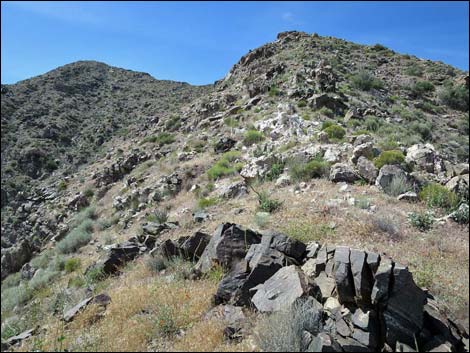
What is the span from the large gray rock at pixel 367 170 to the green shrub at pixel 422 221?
2.40 m

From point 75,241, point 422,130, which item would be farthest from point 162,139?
point 422,130

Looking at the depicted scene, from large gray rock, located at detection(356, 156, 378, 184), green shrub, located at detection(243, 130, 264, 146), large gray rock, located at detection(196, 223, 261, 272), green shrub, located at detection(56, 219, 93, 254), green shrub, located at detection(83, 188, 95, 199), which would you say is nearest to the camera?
large gray rock, located at detection(196, 223, 261, 272)

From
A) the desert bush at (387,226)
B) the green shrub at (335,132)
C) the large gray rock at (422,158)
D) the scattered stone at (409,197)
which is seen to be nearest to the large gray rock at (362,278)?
the desert bush at (387,226)

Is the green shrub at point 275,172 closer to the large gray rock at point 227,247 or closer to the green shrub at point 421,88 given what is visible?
the large gray rock at point 227,247

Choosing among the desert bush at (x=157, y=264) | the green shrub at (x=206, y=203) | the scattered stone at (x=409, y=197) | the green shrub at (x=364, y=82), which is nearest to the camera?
the desert bush at (x=157, y=264)

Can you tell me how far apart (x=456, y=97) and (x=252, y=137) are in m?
16.0

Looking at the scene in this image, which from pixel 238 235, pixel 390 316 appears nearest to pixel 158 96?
pixel 238 235

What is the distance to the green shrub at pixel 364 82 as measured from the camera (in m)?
24.7

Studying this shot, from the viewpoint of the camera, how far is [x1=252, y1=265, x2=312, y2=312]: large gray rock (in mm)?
5102

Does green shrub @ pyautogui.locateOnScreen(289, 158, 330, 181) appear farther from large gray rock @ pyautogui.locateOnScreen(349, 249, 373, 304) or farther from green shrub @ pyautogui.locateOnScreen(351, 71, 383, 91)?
green shrub @ pyautogui.locateOnScreen(351, 71, 383, 91)

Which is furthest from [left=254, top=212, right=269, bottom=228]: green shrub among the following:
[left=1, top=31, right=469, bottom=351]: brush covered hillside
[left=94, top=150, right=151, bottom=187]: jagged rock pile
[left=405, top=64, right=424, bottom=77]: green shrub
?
[left=405, top=64, right=424, bottom=77]: green shrub

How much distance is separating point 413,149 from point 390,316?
9.11 meters

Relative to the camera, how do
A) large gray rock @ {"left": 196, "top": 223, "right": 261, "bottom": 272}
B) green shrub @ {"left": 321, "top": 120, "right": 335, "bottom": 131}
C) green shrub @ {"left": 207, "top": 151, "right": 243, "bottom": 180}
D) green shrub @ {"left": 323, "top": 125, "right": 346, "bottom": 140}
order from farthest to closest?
green shrub @ {"left": 321, "top": 120, "right": 335, "bottom": 131}
green shrub @ {"left": 207, "top": 151, "right": 243, "bottom": 180}
green shrub @ {"left": 323, "top": 125, "right": 346, "bottom": 140}
large gray rock @ {"left": 196, "top": 223, "right": 261, "bottom": 272}

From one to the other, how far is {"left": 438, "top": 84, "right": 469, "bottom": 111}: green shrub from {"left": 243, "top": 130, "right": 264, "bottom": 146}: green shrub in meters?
15.0
